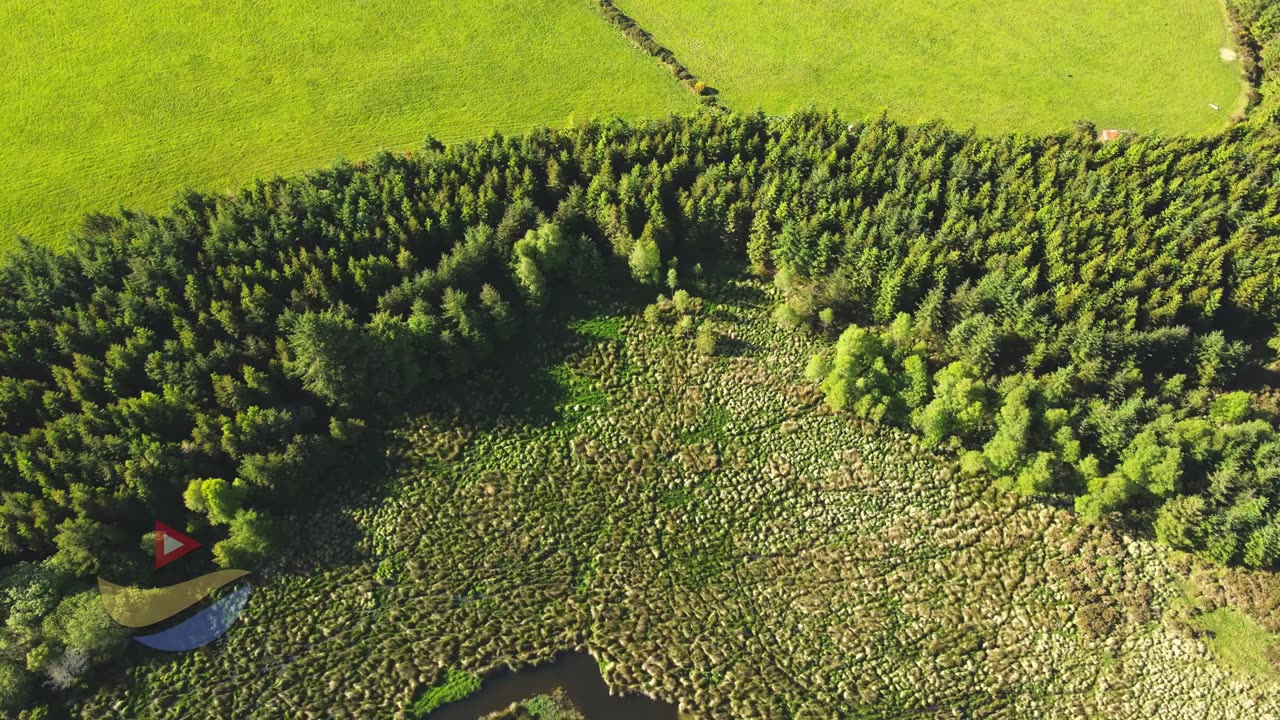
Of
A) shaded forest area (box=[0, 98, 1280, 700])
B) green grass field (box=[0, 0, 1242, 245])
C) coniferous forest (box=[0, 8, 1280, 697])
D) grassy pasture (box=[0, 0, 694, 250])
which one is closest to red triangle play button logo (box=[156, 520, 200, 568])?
shaded forest area (box=[0, 98, 1280, 700])

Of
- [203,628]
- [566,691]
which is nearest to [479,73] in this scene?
[203,628]

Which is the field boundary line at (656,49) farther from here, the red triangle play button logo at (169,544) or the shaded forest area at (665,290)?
the red triangle play button logo at (169,544)

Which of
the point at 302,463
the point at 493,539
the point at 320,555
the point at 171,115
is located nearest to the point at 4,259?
the point at 171,115

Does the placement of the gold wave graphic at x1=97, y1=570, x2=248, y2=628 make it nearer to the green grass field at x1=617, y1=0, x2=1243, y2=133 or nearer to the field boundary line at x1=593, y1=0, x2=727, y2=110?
the field boundary line at x1=593, y1=0, x2=727, y2=110

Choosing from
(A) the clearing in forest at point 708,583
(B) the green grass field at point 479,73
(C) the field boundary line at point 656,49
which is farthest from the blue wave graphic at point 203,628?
(C) the field boundary line at point 656,49

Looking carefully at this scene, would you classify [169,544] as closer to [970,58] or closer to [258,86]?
[258,86]

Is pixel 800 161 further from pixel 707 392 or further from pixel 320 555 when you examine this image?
pixel 320 555
